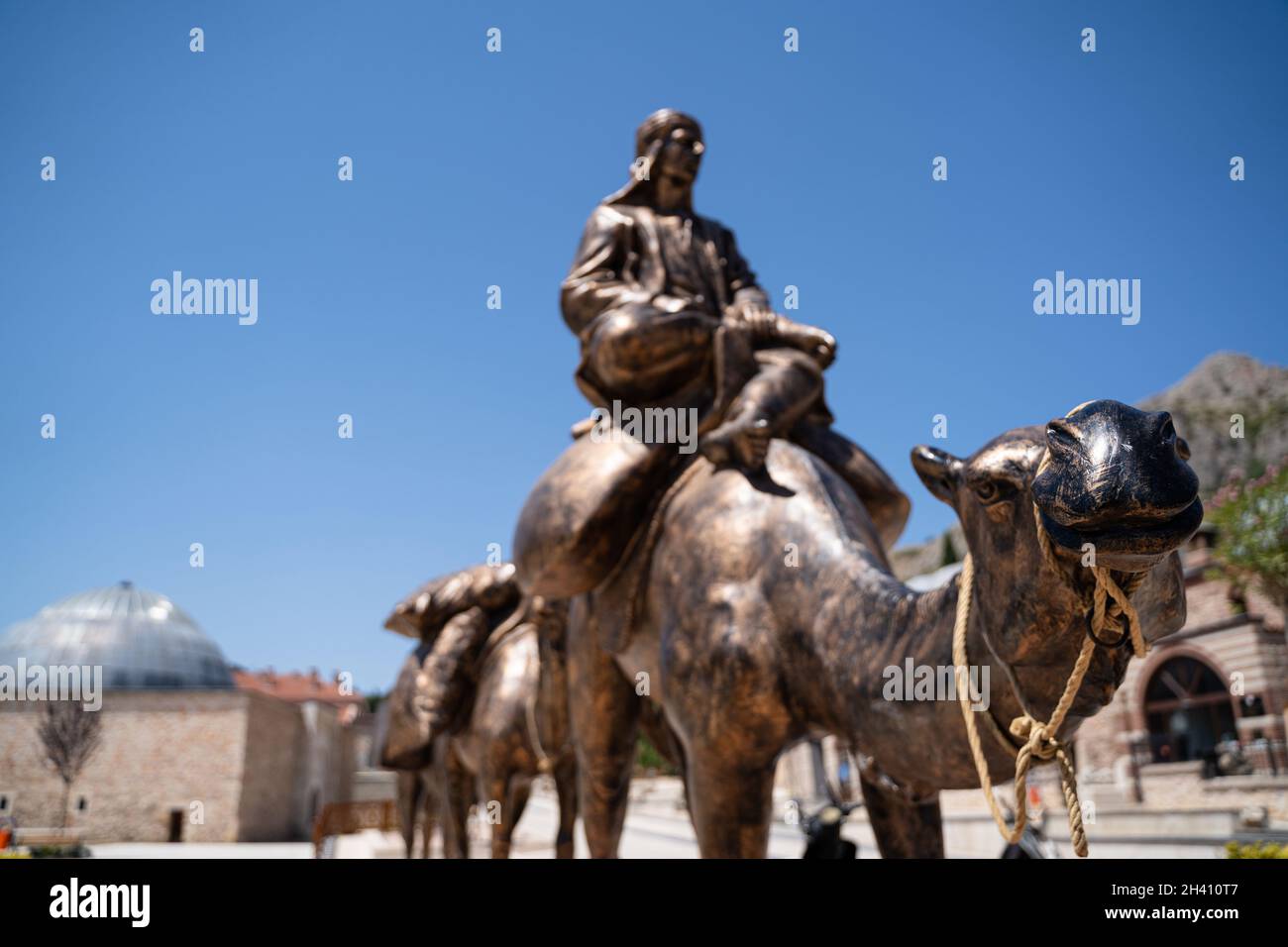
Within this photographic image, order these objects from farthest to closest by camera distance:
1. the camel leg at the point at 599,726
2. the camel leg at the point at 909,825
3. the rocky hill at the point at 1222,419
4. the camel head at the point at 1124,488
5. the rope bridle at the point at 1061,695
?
1. the rocky hill at the point at 1222,419
2. the camel leg at the point at 599,726
3. the camel leg at the point at 909,825
4. the rope bridle at the point at 1061,695
5. the camel head at the point at 1124,488

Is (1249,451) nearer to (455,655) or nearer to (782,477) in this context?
(455,655)

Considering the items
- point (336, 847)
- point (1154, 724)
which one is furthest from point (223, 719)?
point (1154, 724)

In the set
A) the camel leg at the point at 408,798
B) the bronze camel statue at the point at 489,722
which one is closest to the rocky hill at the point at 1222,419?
the camel leg at the point at 408,798

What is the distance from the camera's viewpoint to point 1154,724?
1272 inches

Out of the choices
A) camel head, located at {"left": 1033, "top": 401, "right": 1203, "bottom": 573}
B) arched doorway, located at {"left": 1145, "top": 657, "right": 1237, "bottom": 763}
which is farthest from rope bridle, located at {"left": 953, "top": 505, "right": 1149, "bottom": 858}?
arched doorway, located at {"left": 1145, "top": 657, "right": 1237, "bottom": 763}

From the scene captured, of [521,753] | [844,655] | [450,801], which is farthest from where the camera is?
[450,801]

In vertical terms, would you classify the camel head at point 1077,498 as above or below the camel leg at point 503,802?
above

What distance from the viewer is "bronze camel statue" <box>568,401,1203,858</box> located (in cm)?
179

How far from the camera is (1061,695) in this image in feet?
6.93

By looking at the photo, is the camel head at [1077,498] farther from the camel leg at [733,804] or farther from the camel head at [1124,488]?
the camel leg at [733,804]

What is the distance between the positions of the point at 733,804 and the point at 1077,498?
5.62 feet

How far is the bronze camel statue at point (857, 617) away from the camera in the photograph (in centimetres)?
179
